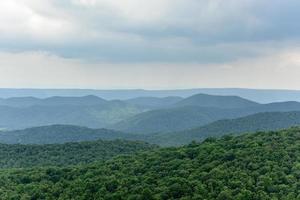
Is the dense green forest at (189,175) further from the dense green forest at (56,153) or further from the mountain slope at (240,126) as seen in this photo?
the mountain slope at (240,126)

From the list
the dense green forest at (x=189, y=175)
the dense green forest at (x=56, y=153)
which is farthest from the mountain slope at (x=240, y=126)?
the dense green forest at (x=189, y=175)

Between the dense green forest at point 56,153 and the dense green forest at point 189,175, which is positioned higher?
the dense green forest at point 189,175

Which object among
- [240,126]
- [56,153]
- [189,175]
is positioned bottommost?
[240,126]

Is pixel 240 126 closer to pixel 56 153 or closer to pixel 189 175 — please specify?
pixel 56 153

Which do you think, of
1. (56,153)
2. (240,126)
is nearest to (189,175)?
(56,153)

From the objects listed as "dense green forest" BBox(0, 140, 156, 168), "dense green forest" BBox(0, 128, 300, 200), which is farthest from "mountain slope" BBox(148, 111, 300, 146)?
"dense green forest" BBox(0, 128, 300, 200)

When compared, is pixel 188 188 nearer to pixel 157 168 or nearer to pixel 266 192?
pixel 266 192

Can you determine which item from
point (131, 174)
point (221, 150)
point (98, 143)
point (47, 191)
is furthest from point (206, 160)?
point (98, 143)
